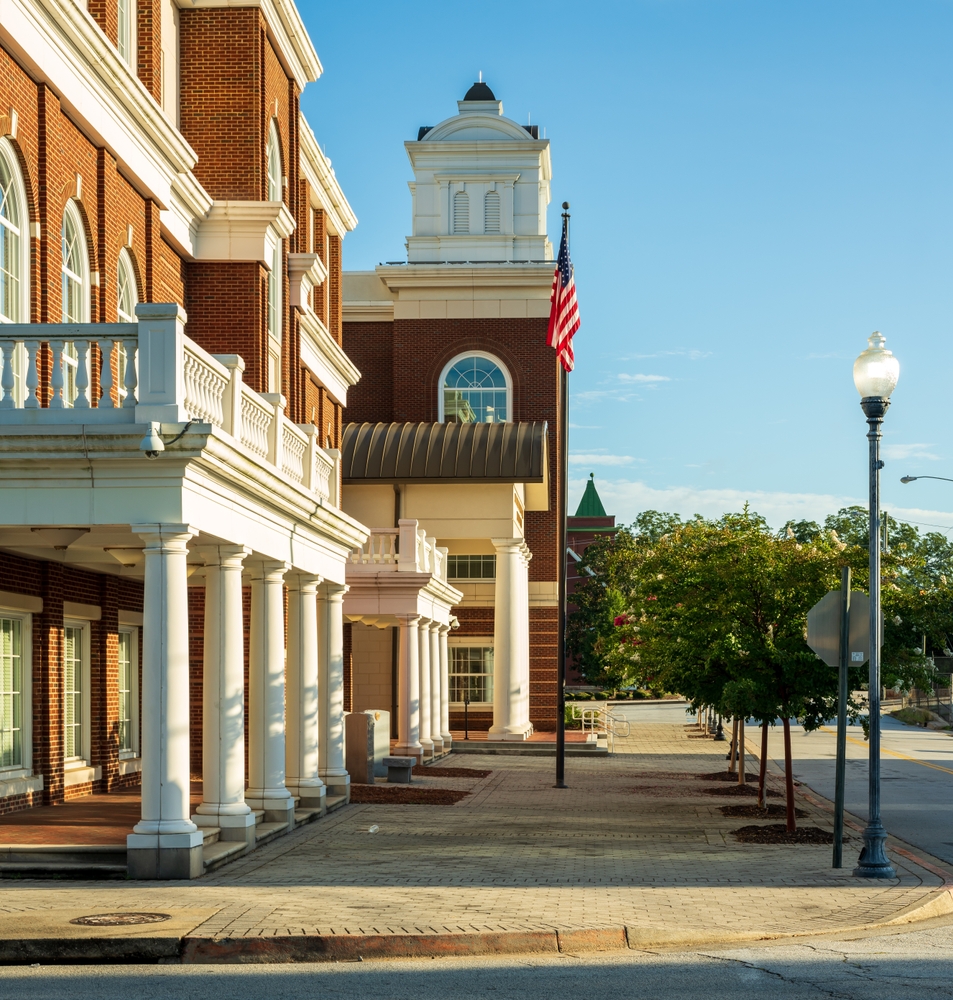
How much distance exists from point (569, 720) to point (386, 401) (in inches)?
477

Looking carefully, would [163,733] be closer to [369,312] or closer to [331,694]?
[331,694]

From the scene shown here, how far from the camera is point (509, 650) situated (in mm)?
40344

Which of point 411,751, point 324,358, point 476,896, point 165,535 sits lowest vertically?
point 411,751

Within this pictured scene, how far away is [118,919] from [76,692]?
10.0 meters

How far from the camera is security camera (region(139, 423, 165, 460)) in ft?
42.1

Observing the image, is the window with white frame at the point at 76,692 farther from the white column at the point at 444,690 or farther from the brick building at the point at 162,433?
the white column at the point at 444,690

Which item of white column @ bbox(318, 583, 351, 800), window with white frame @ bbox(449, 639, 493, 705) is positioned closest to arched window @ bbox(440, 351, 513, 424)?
window with white frame @ bbox(449, 639, 493, 705)

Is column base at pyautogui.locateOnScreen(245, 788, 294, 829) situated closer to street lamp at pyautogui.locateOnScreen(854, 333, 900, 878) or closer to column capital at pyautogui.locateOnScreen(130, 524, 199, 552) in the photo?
column capital at pyautogui.locateOnScreen(130, 524, 199, 552)

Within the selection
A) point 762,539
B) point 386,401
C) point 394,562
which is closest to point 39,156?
point 762,539

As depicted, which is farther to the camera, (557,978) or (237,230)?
(237,230)

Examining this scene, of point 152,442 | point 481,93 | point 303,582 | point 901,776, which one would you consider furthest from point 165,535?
point 481,93

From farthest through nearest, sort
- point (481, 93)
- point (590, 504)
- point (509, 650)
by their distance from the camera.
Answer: point (590, 504) → point (481, 93) → point (509, 650)

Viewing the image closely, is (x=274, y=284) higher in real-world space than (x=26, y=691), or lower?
higher

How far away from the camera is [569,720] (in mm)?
47844
